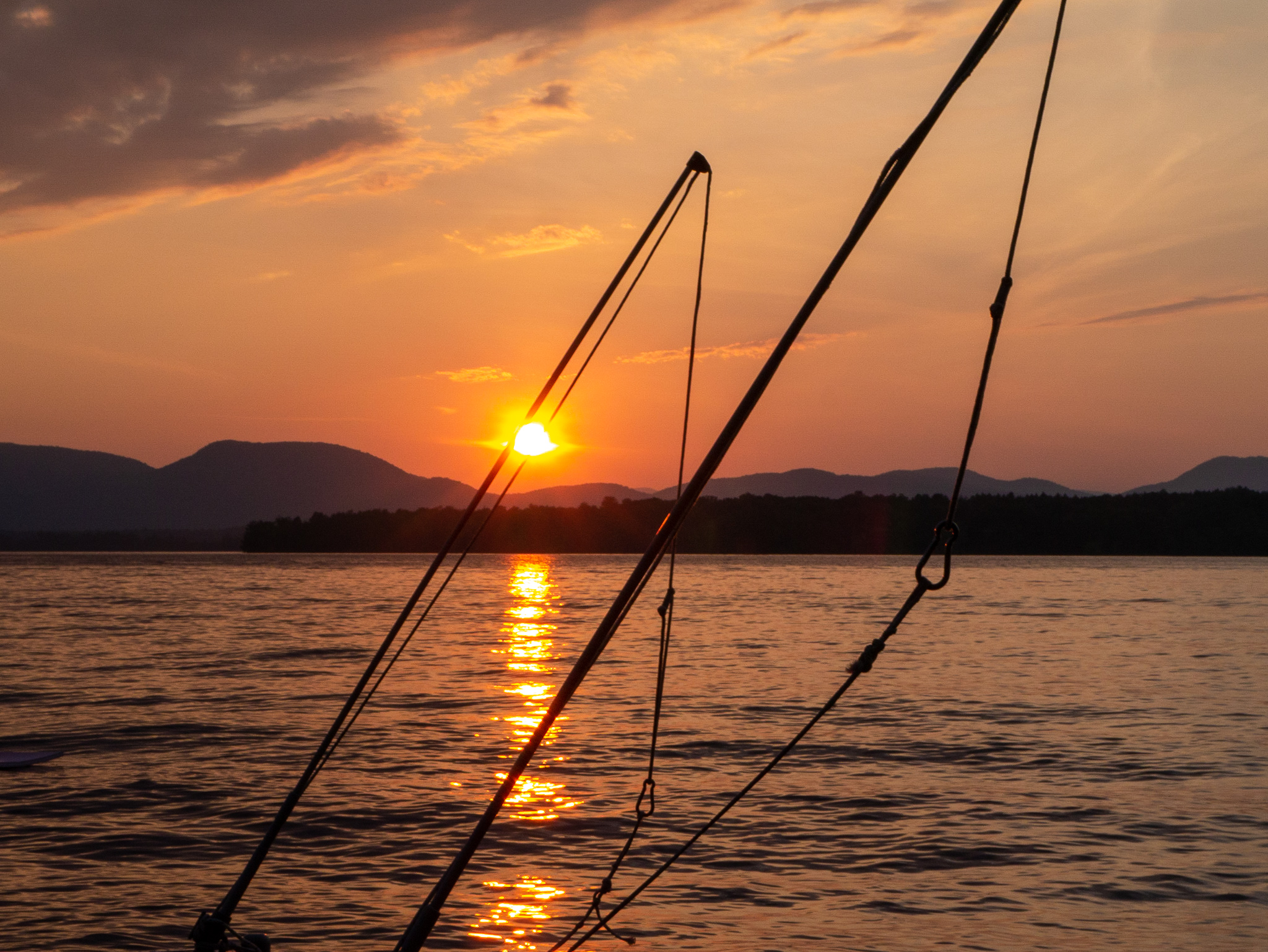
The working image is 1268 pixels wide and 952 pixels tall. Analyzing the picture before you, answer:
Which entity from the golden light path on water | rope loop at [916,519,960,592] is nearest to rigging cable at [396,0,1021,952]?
rope loop at [916,519,960,592]

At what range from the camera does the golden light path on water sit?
14.6 m

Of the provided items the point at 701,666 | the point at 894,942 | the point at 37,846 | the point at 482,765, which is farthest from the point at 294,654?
the point at 894,942

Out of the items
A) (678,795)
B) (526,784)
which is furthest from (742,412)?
(526,784)

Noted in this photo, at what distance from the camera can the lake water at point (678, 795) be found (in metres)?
14.8

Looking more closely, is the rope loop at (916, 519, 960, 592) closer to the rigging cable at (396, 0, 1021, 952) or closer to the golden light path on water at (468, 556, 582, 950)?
the rigging cable at (396, 0, 1021, 952)

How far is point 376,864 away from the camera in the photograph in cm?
1716

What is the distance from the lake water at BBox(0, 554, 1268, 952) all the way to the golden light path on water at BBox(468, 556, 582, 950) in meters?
0.09

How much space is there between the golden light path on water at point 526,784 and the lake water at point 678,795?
0.29ft

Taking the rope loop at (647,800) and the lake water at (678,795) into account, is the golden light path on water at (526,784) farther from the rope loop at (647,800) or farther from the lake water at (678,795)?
the rope loop at (647,800)

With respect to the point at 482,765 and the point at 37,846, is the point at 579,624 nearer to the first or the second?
the point at 482,765

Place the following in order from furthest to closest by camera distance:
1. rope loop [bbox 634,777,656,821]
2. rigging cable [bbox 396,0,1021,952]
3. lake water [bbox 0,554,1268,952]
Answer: lake water [bbox 0,554,1268,952]
rope loop [bbox 634,777,656,821]
rigging cable [bbox 396,0,1021,952]

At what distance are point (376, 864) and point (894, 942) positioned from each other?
7.28m

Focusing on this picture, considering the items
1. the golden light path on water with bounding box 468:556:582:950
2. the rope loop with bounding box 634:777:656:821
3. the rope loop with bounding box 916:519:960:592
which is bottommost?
the golden light path on water with bounding box 468:556:582:950

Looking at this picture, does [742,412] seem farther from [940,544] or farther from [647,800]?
[647,800]
